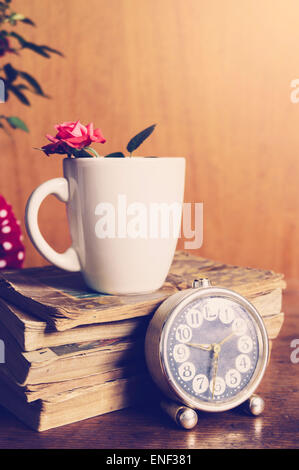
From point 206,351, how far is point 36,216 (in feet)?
0.99

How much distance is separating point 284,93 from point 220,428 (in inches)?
37.5

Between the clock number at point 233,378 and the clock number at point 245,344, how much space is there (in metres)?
0.03

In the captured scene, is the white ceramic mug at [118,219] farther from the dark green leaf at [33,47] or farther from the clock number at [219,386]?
the dark green leaf at [33,47]

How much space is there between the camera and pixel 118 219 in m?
0.75

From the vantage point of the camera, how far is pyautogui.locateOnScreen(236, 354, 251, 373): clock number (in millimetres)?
710

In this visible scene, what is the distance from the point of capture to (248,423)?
67 cm

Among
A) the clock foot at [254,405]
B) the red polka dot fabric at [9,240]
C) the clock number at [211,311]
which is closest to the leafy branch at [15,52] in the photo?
the red polka dot fabric at [9,240]

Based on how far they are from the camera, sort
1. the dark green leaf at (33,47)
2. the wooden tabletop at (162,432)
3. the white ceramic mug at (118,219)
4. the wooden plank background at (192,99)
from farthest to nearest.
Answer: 1. the wooden plank background at (192,99)
2. the dark green leaf at (33,47)
3. the white ceramic mug at (118,219)
4. the wooden tabletop at (162,432)

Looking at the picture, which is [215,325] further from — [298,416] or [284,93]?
[284,93]

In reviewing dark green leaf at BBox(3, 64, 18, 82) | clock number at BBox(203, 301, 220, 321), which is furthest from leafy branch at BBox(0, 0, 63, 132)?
clock number at BBox(203, 301, 220, 321)

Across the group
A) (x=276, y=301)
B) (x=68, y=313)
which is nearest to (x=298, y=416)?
(x=276, y=301)

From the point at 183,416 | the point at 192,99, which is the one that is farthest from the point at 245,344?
the point at 192,99

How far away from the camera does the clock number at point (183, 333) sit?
0.69 meters

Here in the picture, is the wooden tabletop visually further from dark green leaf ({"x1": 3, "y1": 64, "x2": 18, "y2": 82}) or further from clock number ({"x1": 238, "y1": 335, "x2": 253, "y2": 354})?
dark green leaf ({"x1": 3, "y1": 64, "x2": 18, "y2": 82})
